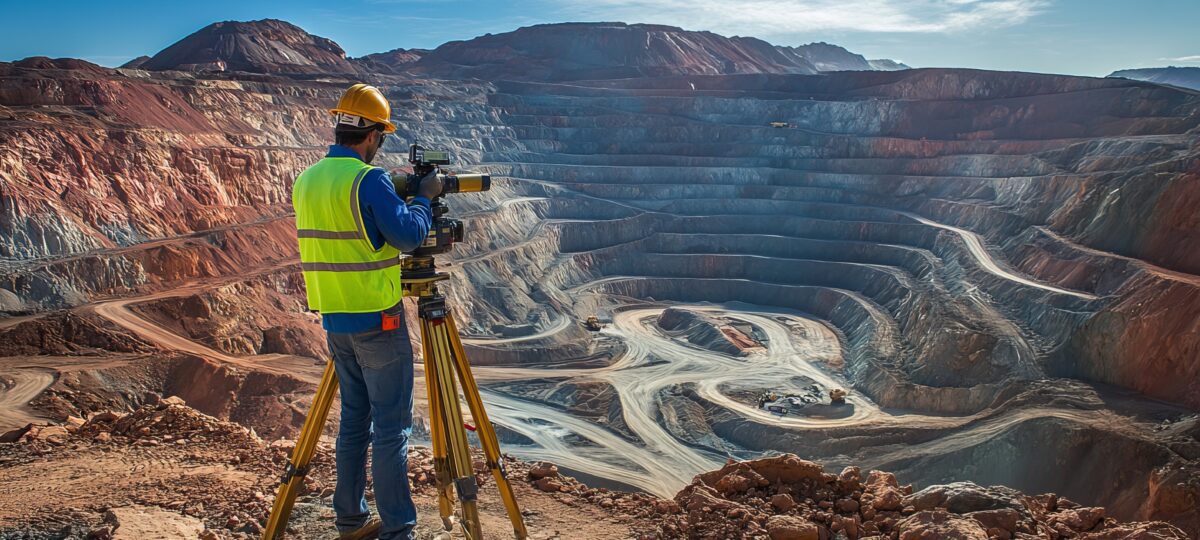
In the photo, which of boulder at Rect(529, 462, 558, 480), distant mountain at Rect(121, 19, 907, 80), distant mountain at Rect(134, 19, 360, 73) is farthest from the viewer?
distant mountain at Rect(121, 19, 907, 80)

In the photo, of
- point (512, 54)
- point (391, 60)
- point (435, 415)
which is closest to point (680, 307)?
point (435, 415)

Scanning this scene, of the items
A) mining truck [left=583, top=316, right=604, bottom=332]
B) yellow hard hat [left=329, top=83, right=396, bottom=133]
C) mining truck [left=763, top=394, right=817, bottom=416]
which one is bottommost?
mining truck [left=763, top=394, right=817, bottom=416]

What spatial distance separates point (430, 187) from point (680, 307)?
4942cm

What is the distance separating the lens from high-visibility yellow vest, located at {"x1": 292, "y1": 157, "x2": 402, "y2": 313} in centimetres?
445

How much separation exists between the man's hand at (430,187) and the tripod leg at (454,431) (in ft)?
2.65

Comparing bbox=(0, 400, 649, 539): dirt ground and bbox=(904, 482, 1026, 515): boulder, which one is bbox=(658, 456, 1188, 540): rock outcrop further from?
bbox=(0, 400, 649, 539): dirt ground

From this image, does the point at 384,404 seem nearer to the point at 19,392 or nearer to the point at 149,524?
the point at 149,524

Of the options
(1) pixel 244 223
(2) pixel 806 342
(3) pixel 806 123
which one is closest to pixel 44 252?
(1) pixel 244 223

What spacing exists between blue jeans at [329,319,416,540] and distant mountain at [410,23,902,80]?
363 feet

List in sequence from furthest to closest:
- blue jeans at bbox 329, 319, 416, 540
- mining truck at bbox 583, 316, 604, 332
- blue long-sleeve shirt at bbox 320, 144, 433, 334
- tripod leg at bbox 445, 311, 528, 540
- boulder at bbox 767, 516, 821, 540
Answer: mining truck at bbox 583, 316, 604, 332, boulder at bbox 767, 516, 821, 540, tripod leg at bbox 445, 311, 528, 540, blue jeans at bbox 329, 319, 416, 540, blue long-sleeve shirt at bbox 320, 144, 433, 334

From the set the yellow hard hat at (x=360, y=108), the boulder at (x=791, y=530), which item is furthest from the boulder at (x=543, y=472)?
the yellow hard hat at (x=360, y=108)

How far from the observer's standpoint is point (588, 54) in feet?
405

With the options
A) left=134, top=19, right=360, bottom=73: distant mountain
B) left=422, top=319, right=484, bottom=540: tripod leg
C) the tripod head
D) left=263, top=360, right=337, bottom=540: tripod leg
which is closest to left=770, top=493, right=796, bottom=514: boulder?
left=422, top=319, right=484, bottom=540: tripod leg

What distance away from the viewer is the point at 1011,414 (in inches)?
1162
